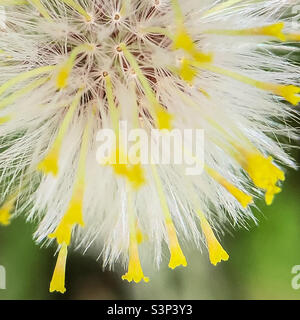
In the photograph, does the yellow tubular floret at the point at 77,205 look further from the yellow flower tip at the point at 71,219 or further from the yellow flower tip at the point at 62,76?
the yellow flower tip at the point at 62,76

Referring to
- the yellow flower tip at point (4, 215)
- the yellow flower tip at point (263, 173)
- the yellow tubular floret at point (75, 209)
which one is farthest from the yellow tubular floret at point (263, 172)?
the yellow flower tip at point (4, 215)

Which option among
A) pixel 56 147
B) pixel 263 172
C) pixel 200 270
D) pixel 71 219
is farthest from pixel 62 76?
pixel 200 270

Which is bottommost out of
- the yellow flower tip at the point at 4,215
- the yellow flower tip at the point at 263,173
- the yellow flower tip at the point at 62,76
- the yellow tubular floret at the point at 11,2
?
the yellow flower tip at the point at 4,215

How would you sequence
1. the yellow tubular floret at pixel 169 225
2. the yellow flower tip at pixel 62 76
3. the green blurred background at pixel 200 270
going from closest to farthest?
1. the yellow flower tip at pixel 62 76
2. the yellow tubular floret at pixel 169 225
3. the green blurred background at pixel 200 270

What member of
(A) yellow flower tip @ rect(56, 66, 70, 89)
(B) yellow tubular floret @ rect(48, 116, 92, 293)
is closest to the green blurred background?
(B) yellow tubular floret @ rect(48, 116, 92, 293)

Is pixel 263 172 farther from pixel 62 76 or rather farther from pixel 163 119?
pixel 62 76

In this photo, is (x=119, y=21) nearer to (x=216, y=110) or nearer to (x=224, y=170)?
(x=216, y=110)

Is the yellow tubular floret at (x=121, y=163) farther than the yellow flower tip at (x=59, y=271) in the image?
No
